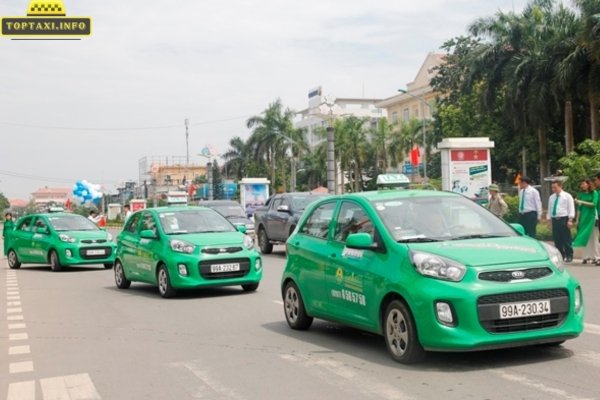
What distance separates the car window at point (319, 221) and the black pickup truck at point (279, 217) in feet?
40.1

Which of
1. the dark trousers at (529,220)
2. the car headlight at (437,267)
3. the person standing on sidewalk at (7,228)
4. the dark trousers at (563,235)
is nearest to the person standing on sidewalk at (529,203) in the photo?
the dark trousers at (529,220)

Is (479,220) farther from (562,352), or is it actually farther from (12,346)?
(12,346)

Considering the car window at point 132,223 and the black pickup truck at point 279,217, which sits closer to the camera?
the car window at point 132,223

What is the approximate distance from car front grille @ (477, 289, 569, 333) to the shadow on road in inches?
15.3

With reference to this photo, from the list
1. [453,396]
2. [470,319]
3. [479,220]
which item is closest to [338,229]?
[479,220]

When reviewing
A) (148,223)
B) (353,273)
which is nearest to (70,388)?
(353,273)

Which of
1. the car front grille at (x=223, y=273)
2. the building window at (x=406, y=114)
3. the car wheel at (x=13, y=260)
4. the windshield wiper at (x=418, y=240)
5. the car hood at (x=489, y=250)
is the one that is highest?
the building window at (x=406, y=114)

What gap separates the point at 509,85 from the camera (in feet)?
153

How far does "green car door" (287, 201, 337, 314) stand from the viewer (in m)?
8.65

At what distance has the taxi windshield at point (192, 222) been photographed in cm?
1411

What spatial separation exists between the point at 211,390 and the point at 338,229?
103 inches

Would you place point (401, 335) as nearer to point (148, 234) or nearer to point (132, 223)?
point (148, 234)

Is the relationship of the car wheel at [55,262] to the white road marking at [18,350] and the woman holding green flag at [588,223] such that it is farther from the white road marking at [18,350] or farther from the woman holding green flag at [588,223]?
the woman holding green flag at [588,223]

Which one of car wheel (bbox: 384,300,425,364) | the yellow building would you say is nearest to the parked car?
car wheel (bbox: 384,300,425,364)
